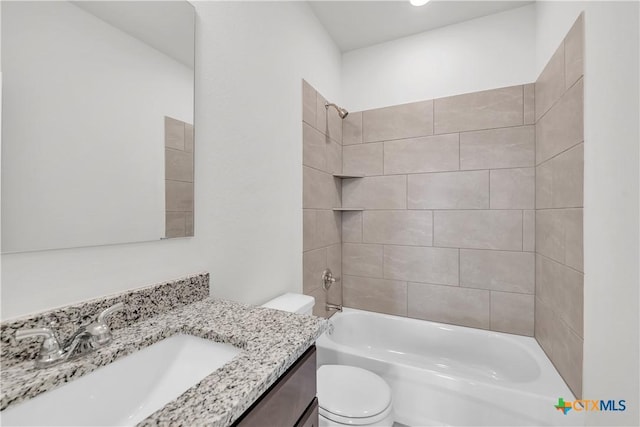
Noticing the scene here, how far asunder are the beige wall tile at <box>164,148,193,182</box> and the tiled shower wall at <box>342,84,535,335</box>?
5.36 feet

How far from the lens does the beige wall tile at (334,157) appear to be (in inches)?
88.3

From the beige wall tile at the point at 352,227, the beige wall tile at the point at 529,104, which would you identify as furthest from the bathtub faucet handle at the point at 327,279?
the beige wall tile at the point at 529,104

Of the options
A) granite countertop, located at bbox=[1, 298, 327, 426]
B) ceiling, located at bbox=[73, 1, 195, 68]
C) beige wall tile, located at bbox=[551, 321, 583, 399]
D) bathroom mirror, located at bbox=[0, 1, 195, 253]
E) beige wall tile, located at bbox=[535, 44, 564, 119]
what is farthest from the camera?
beige wall tile, located at bbox=[535, 44, 564, 119]

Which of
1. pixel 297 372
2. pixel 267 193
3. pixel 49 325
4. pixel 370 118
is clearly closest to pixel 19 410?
pixel 49 325

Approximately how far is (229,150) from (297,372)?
918mm

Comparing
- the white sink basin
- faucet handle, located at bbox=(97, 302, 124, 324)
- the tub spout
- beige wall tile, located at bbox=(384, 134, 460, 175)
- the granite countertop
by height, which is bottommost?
the tub spout

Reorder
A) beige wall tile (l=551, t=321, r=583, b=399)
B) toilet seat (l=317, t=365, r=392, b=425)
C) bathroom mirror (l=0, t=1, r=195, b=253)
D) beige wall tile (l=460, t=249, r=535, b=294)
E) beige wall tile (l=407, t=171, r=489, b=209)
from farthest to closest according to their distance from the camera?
beige wall tile (l=407, t=171, r=489, b=209)
beige wall tile (l=460, t=249, r=535, b=294)
beige wall tile (l=551, t=321, r=583, b=399)
toilet seat (l=317, t=365, r=392, b=425)
bathroom mirror (l=0, t=1, r=195, b=253)

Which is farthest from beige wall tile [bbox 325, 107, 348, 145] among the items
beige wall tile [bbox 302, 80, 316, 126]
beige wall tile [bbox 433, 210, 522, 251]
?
beige wall tile [bbox 433, 210, 522, 251]

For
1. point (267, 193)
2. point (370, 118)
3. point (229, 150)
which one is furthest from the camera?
point (370, 118)

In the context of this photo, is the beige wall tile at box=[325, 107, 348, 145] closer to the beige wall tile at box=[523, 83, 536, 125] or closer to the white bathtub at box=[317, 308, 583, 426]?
the beige wall tile at box=[523, 83, 536, 125]

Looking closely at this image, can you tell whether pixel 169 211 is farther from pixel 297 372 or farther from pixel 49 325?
pixel 297 372

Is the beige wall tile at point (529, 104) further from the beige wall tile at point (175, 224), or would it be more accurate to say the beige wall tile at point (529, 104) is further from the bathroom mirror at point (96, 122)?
the beige wall tile at point (175, 224)

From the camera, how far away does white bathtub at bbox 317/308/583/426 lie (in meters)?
1.33

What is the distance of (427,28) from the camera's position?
7.13 ft
